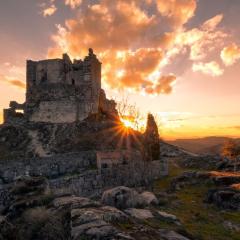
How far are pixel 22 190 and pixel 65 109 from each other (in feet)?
181

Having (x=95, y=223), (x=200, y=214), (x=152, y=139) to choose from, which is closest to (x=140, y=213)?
(x=95, y=223)

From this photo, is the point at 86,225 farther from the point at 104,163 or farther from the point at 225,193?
the point at 104,163

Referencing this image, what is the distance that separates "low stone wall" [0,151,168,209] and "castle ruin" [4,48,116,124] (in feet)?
92.0

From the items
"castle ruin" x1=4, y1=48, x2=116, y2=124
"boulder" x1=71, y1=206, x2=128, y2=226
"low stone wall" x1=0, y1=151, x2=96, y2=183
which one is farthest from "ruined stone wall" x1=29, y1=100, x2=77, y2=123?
"boulder" x1=71, y1=206, x2=128, y2=226

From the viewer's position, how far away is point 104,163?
149 ft

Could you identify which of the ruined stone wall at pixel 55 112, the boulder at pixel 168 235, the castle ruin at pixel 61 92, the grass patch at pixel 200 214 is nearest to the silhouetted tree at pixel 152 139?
the grass patch at pixel 200 214

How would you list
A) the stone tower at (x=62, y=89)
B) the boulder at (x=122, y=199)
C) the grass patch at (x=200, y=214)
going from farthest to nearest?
the stone tower at (x=62, y=89) → the boulder at (x=122, y=199) → the grass patch at (x=200, y=214)

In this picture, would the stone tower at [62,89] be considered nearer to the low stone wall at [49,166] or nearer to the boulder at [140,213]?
the low stone wall at [49,166]

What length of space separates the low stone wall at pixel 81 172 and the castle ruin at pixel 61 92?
92.0 feet

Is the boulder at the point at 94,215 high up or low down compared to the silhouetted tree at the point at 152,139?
down

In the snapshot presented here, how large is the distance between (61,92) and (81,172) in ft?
127

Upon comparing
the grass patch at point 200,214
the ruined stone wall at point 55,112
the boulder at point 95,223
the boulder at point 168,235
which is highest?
the ruined stone wall at point 55,112

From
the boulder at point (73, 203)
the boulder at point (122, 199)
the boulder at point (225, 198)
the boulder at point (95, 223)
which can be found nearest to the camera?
the boulder at point (95, 223)

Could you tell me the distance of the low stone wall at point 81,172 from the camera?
3234 centimetres
